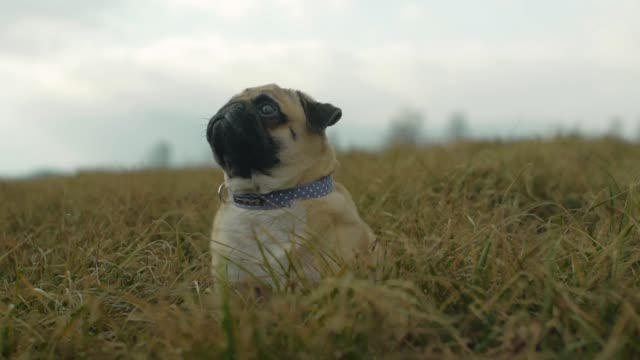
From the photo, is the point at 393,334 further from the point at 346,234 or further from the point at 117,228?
the point at 117,228

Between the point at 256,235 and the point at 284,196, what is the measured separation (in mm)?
270

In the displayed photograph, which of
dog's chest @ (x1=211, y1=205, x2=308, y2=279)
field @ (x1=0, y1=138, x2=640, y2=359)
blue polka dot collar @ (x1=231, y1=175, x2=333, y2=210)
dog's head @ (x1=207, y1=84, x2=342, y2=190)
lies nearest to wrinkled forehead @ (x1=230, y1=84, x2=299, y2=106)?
dog's head @ (x1=207, y1=84, x2=342, y2=190)

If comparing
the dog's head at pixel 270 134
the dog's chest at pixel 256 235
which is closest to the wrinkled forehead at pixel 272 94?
the dog's head at pixel 270 134

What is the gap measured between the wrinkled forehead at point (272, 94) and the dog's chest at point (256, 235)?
60 cm

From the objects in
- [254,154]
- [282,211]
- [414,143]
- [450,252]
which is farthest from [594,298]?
[414,143]

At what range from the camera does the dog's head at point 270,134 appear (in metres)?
2.98

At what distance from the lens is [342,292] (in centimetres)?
204

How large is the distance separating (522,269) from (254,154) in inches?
54.0

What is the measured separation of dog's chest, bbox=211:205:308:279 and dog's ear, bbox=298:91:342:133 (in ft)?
1.61

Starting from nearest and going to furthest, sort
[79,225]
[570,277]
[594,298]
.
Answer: [594,298]
[570,277]
[79,225]

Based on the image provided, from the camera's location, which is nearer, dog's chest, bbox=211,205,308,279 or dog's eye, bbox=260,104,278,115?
dog's chest, bbox=211,205,308,279

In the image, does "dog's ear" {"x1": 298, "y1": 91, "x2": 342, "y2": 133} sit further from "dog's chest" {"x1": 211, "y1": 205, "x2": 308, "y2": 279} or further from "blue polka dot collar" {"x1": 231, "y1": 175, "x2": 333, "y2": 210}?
"dog's chest" {"x1": 211, "y1": 205, "x2": 308, "y2": 279}

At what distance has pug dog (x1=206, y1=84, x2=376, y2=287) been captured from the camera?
109 inches

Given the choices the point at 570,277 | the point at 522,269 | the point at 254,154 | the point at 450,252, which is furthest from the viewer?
the point at 254,154
